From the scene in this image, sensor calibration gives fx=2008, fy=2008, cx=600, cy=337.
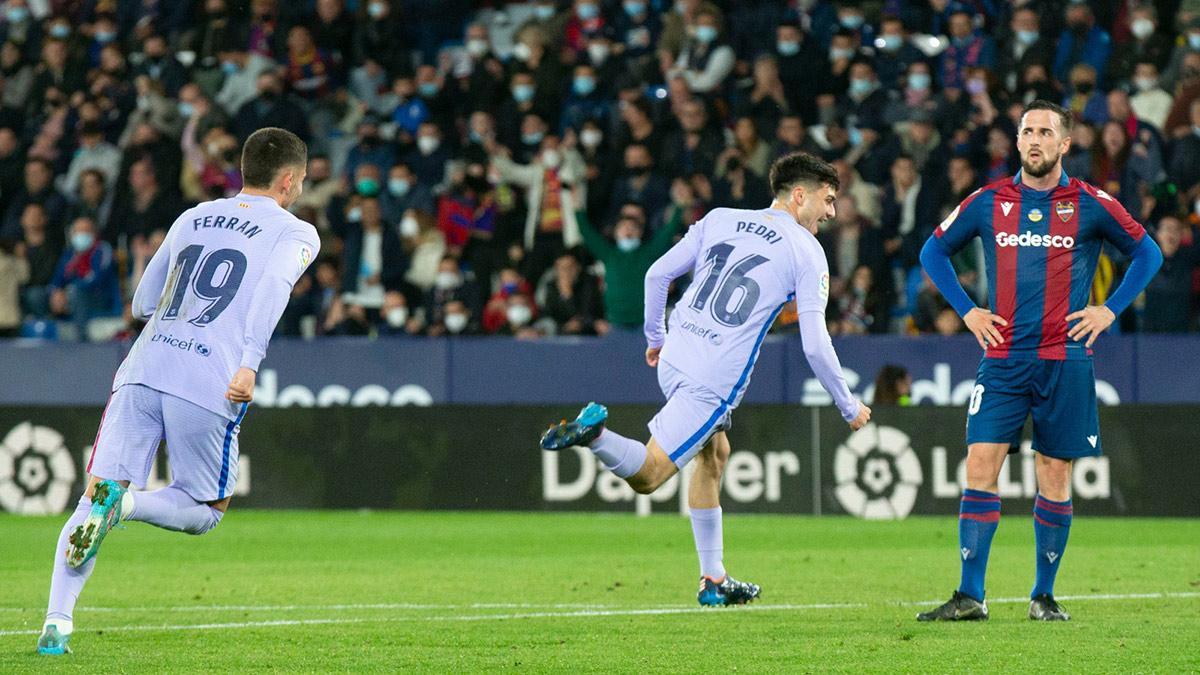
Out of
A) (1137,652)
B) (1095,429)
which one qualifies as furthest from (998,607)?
(1137,652)

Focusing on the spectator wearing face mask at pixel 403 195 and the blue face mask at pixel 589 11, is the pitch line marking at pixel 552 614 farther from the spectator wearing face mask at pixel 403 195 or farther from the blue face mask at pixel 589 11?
the blue face mask at pixel 589 11

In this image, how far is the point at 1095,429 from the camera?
8.77m

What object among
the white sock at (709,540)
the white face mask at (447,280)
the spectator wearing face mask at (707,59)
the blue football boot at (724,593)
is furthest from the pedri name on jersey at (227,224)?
the spectator wearing face mask at (707,59)

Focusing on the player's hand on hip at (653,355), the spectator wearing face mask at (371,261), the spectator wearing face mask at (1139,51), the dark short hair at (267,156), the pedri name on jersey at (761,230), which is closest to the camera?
the dark short hair at (267,156)

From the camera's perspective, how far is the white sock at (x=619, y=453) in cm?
830

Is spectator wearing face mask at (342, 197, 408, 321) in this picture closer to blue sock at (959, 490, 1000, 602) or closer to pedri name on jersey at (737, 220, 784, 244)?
pedri name on jersey at (737, 220, 784, 244)

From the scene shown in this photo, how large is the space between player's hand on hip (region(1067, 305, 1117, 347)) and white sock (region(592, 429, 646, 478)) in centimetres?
193

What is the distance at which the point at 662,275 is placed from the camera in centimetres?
917

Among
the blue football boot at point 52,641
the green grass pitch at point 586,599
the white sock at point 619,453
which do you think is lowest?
the green grass pitch at point 586,599

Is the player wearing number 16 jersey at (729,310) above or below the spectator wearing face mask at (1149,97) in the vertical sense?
below

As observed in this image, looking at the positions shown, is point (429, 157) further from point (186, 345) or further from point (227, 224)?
point (186, 345)

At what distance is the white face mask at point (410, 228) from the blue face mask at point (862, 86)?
4.60 m

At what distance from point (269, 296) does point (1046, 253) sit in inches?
136

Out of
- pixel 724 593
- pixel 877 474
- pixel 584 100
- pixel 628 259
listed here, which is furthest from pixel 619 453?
pixel 584 100
